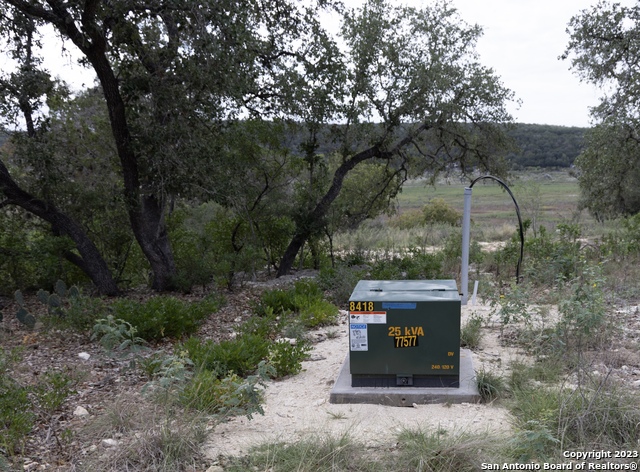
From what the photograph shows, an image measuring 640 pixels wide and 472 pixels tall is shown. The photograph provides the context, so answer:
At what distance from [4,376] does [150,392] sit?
1.20 m

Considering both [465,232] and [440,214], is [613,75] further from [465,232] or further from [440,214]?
[440,214]

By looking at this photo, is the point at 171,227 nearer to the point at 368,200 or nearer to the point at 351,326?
the point at 368,200

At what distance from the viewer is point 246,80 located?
823 centimetres

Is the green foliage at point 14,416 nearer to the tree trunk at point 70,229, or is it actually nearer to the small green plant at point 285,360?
the small green plant at point 285,360

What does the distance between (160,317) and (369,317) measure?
2.83 m

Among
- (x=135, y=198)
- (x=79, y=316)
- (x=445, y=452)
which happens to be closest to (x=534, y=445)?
(x=445, y=452)

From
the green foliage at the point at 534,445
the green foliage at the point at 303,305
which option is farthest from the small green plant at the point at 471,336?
the green foliage at the point at 534,445

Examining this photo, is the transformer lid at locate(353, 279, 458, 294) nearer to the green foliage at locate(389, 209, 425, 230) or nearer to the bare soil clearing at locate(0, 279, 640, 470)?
the bare soil clearing at locate(0, 279, 640, 470)

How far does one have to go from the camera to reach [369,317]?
488 cm

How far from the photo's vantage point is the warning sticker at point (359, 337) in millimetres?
4875

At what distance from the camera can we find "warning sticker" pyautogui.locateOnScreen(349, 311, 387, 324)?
4.86 m

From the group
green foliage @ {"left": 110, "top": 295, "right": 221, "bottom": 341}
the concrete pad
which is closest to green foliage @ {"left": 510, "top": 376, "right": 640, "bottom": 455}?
the concrete pad

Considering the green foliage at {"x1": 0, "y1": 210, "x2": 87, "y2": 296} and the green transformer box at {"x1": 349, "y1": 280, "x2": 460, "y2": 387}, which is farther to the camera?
the green foliage at {"x1": 0, "y1": 210, "x2": 87, "y2": 296}

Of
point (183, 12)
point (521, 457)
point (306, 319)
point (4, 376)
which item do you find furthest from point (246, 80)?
point (521, 457)
